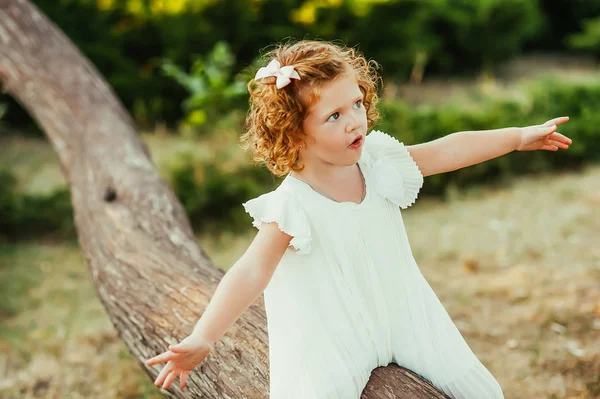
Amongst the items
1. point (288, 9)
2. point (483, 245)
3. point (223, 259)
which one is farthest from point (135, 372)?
point (288, 9)

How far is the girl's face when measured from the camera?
1.78 m

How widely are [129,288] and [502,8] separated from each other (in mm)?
6148

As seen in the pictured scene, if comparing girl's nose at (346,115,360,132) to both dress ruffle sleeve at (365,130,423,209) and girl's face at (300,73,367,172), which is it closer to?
girl's face at (300,73,367,172)

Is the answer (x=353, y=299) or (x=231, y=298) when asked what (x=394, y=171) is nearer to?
(x=353, y=299)

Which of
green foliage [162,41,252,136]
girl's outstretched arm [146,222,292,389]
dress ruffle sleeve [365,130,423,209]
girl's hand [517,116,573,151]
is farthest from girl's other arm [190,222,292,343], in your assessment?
green foliage [162,41,252,136]

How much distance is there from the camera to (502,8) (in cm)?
772

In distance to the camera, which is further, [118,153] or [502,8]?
[502,8]

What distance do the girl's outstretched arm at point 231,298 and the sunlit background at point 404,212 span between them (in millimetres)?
1486

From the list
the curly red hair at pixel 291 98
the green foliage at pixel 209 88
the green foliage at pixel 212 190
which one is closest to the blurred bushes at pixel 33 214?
the green foliage at pixel 212 190

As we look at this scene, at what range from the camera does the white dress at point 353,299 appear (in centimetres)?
184

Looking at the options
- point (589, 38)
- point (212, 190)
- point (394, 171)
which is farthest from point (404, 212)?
point (589, 38)

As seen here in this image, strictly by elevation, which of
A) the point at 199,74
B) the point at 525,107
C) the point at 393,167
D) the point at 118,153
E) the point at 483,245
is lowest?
the point at 483,245

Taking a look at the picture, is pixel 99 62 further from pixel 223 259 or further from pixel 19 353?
pixel 19 353

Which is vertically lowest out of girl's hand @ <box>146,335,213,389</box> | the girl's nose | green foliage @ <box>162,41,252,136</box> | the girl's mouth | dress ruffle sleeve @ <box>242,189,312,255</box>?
girl's hand @ <box>146,335,213,389</box>
